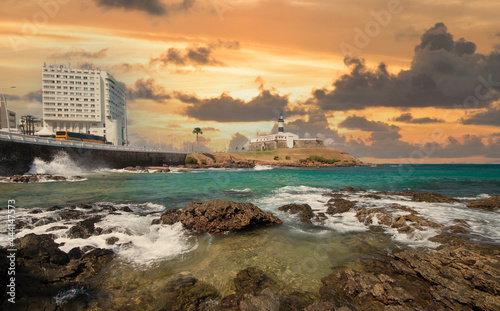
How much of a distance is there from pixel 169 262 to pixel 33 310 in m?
3.35

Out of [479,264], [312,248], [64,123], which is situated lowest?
[312,248]

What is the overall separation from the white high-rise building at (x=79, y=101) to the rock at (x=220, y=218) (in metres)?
92.8

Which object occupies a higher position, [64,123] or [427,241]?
[64,123]

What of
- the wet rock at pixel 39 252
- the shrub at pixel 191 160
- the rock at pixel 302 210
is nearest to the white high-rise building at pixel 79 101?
the shrub at pixel 191 160

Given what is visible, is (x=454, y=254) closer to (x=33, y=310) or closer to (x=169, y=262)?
(x=169, y=262)

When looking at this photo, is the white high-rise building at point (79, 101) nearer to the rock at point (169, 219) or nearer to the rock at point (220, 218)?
the rock at point (169, 219)

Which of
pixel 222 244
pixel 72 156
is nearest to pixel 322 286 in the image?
pixel 222 244

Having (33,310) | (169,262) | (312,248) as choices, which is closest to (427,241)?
(312,248)

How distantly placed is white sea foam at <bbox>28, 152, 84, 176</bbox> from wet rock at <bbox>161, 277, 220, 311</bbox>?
4088 centimetres

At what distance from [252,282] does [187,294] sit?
1.73 m

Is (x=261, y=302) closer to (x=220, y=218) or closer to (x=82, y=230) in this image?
(x=220, y=218)

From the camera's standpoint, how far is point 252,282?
6.39 metres

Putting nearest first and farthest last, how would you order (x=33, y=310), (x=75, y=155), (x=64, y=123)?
(x=33, y=310), (x=75, y=155), (x=64, y=123)

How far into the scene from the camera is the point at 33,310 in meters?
5.07
